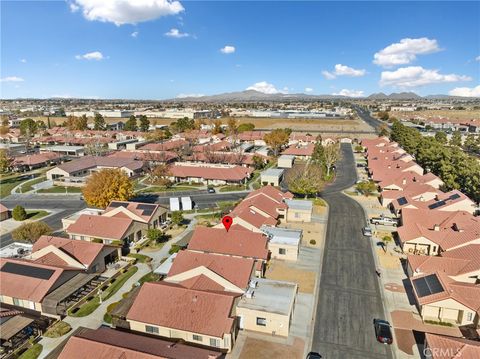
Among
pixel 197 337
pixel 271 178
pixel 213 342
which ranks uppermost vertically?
pixel 197 337

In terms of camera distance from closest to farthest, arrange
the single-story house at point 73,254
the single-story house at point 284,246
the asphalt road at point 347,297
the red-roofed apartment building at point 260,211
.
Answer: the asphalt road at point 347,297, the single-story house at point 73,254, the single-story house at point 284,246, the red-roofed apartment building at point 260,211

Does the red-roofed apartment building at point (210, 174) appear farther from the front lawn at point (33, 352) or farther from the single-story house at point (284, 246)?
the front lawn at point (33, 352)

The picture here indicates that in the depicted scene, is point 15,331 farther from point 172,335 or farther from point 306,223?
point 306,223

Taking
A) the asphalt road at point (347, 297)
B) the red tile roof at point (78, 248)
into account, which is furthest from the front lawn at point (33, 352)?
the asphalt road at point (347, 297)

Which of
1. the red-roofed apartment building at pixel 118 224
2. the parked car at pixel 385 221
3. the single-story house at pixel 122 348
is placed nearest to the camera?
Result: the single-story house at pixel 122 348

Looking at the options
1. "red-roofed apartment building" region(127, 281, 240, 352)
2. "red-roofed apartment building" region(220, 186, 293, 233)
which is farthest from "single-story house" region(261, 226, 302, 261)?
"red-roofed apartment building" region(127, 281, 240, 352)

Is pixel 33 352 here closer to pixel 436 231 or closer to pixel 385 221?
pixel 436 231

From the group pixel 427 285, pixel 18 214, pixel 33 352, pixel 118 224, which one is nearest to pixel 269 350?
pixel 427 285
